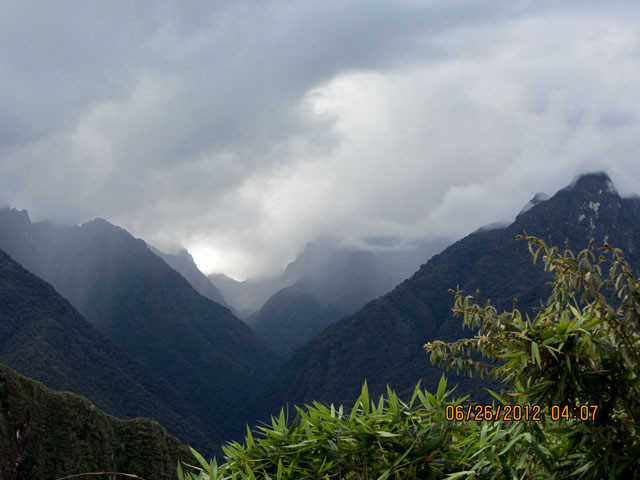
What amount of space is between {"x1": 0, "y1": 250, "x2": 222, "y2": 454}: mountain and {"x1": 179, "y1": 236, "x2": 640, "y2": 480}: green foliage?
66.8 metres

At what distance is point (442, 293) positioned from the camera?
8769 cm

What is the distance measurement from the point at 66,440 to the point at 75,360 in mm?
34503

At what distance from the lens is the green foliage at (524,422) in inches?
135

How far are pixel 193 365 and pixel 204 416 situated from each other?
57.4ft

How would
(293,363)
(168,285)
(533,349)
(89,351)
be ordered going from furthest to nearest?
(168,285), (293,363), (89,351), (533,349)

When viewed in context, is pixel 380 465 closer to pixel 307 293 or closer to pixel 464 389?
pixel 464 389

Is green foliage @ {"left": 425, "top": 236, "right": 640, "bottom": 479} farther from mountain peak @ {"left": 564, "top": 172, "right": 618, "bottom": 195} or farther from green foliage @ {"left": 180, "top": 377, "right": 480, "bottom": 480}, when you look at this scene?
mountain peak @ {"left": 564, "top": 172, "right": 618, "bottom": 195}

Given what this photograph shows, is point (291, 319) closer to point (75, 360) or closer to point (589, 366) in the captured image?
point (75, 360)

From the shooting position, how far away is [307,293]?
534ft

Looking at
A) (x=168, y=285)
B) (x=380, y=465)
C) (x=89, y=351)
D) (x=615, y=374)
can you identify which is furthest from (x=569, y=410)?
(x=168, y=285)

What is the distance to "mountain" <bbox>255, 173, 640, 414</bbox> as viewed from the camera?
2982 inches

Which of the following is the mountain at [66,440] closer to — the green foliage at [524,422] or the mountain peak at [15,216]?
the green foliage at [524,422]
